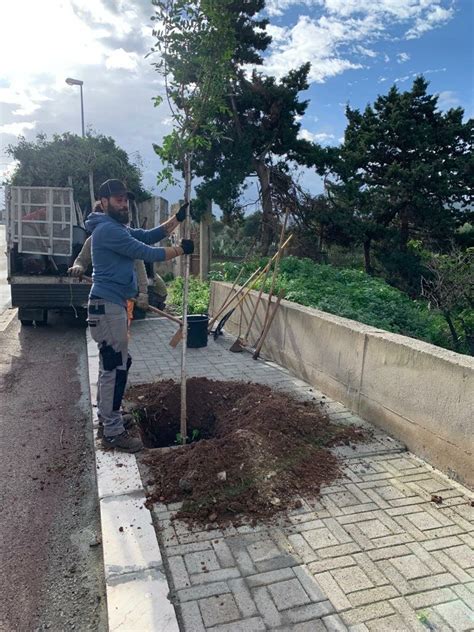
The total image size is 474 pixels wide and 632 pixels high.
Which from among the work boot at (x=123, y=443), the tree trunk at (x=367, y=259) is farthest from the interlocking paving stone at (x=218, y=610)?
the tree trunk at (x=367, y=259)

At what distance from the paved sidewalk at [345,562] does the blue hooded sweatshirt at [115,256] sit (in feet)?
5.71

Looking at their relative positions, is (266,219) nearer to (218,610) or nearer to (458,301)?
(458,301)

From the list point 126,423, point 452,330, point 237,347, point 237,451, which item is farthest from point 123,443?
point 452,330

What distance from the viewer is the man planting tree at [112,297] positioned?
3695 mm

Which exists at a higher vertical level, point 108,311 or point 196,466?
point 108,311

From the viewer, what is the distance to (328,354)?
511 cm

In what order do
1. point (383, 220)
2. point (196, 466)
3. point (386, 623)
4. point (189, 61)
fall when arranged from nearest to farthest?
1. point (386, 623)
2. point (196, 466)
3. point (189, 61)
4. point (383, 220)

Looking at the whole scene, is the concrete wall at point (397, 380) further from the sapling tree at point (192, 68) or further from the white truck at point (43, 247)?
the white truck at point (43, 247)

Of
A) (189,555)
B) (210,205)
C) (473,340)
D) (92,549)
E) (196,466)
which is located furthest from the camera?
(210,205)

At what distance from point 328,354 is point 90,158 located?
7.54 m

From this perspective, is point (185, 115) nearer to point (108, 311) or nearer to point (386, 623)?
point (108, 311)

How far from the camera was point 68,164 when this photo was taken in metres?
9.89

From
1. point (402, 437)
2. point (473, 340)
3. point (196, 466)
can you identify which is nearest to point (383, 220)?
point (473, 340)

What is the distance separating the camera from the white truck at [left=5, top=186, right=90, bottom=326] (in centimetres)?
838
